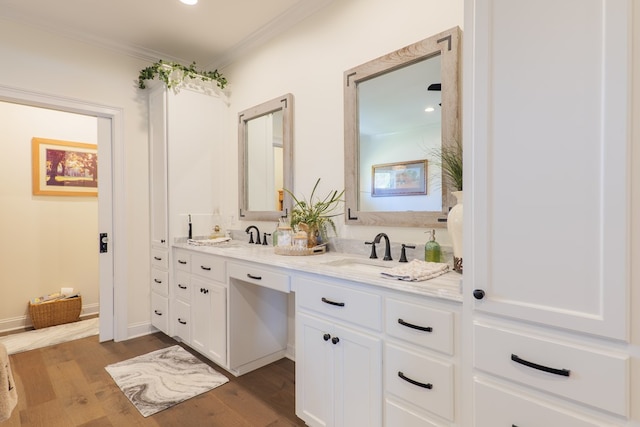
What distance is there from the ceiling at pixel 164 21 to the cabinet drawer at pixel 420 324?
2204mm

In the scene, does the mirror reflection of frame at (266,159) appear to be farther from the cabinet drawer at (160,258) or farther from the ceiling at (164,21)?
the cabinet drawer at (160,258)

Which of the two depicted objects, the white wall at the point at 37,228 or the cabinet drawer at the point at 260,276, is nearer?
the cabinet drawer at the point at 260,276

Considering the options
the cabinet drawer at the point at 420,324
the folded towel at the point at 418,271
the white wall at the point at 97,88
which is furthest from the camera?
the white wall at the point at 97,88

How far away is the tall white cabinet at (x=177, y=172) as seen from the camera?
3.00 metres

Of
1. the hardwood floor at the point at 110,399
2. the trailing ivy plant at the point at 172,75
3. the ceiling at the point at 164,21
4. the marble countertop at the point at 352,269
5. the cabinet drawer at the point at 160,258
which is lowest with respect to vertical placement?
the hardwood floor at the point at 110,399

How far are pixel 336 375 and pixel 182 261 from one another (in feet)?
6.01

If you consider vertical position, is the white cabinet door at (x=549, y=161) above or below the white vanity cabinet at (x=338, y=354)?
above

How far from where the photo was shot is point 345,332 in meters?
1.57

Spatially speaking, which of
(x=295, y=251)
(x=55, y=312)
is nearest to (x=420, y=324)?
(x=295, y=251)

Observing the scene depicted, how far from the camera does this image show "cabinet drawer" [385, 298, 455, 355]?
1.21 m

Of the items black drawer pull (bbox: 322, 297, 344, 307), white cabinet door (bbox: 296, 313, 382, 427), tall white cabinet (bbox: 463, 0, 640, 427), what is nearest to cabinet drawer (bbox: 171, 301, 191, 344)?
white cabinet door (bbox: 296, 313, 382, 427)

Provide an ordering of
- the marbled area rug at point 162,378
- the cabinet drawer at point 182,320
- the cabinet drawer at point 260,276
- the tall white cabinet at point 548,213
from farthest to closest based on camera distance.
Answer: the cabinet drawer at point 182,320 < the marbled area rug at point 162,378 < the cabinet drawer at point 260,276 < the tall white cabinet at point 548,213

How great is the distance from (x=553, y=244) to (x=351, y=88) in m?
1.62

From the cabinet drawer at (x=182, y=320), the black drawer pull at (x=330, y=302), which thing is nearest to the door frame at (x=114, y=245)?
the cabinet drawer at (x=182, y=320)
